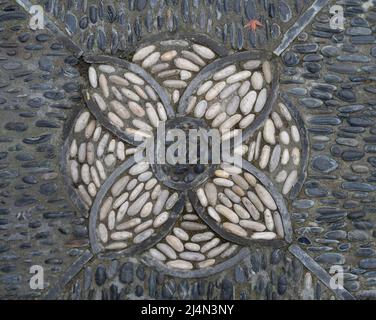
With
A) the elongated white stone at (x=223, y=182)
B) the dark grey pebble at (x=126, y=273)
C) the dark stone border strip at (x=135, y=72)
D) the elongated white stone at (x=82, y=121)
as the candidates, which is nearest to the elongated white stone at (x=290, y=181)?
the elongated white stone at (x=223, y=182)

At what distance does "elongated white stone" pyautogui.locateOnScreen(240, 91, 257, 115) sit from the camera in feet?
8.07

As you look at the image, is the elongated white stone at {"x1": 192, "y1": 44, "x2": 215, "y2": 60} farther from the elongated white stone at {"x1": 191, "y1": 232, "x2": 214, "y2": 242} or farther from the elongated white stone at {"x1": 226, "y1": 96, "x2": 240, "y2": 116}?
the elongated white stone at {"x1": 191, "y1": 232, "x2": 214, "y2": 242}

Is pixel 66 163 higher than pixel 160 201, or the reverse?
pixel 66 163

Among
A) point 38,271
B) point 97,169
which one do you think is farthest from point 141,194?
point 38,271

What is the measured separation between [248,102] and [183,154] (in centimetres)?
23

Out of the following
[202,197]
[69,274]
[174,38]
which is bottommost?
[69,274]

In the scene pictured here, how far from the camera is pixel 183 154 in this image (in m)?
2.46

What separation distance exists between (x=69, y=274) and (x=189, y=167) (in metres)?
0.45

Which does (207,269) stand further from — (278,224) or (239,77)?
(239,77)

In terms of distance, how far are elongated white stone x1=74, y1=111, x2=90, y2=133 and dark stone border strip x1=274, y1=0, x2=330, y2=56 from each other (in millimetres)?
559

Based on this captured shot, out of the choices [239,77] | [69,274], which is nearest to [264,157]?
[239,77]

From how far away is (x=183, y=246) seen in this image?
2.45m

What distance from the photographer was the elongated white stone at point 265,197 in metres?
2.44

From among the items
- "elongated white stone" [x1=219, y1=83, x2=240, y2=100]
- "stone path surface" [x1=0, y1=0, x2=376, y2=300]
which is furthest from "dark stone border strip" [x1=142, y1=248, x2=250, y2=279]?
"elongated white stone" [x1=219, y1=83, x2=240, y2=100]
